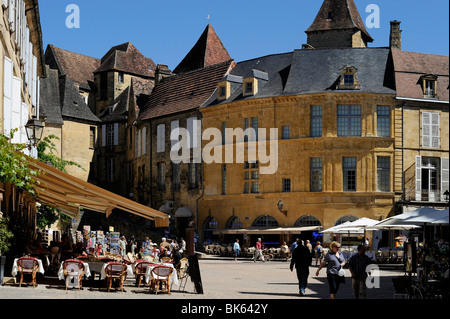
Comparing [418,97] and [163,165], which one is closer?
[418,97]

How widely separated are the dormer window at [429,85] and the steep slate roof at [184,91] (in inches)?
496

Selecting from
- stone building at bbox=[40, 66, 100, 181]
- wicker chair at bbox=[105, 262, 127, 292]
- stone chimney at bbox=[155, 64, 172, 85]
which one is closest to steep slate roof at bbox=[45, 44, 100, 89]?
stone building at bbox=[40, 66, 100, 181]

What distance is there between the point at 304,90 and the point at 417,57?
6995mm

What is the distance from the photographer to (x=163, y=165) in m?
53.1

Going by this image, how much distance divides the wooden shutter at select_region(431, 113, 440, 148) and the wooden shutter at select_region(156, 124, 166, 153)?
56.8 ft

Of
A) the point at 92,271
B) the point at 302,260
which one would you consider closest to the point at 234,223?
the point at 92,271

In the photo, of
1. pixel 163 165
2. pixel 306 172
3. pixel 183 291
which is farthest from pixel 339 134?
pixel 183 291

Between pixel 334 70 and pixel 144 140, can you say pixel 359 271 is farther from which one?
pixel 144 140

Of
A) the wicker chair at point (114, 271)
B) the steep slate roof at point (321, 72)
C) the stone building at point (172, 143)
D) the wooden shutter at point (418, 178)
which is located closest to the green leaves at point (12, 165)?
the wicker chair at point (114, 271)

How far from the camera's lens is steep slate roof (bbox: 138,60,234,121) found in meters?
51.2

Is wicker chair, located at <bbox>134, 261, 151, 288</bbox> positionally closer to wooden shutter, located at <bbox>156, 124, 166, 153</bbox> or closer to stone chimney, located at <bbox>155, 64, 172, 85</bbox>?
wooden shutter, located at <bbox>156, 124, 166, 153</bbox>

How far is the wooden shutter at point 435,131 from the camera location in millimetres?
44969

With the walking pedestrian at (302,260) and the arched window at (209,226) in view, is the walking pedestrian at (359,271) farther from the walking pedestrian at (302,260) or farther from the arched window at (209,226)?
the arched window at (209,226)
